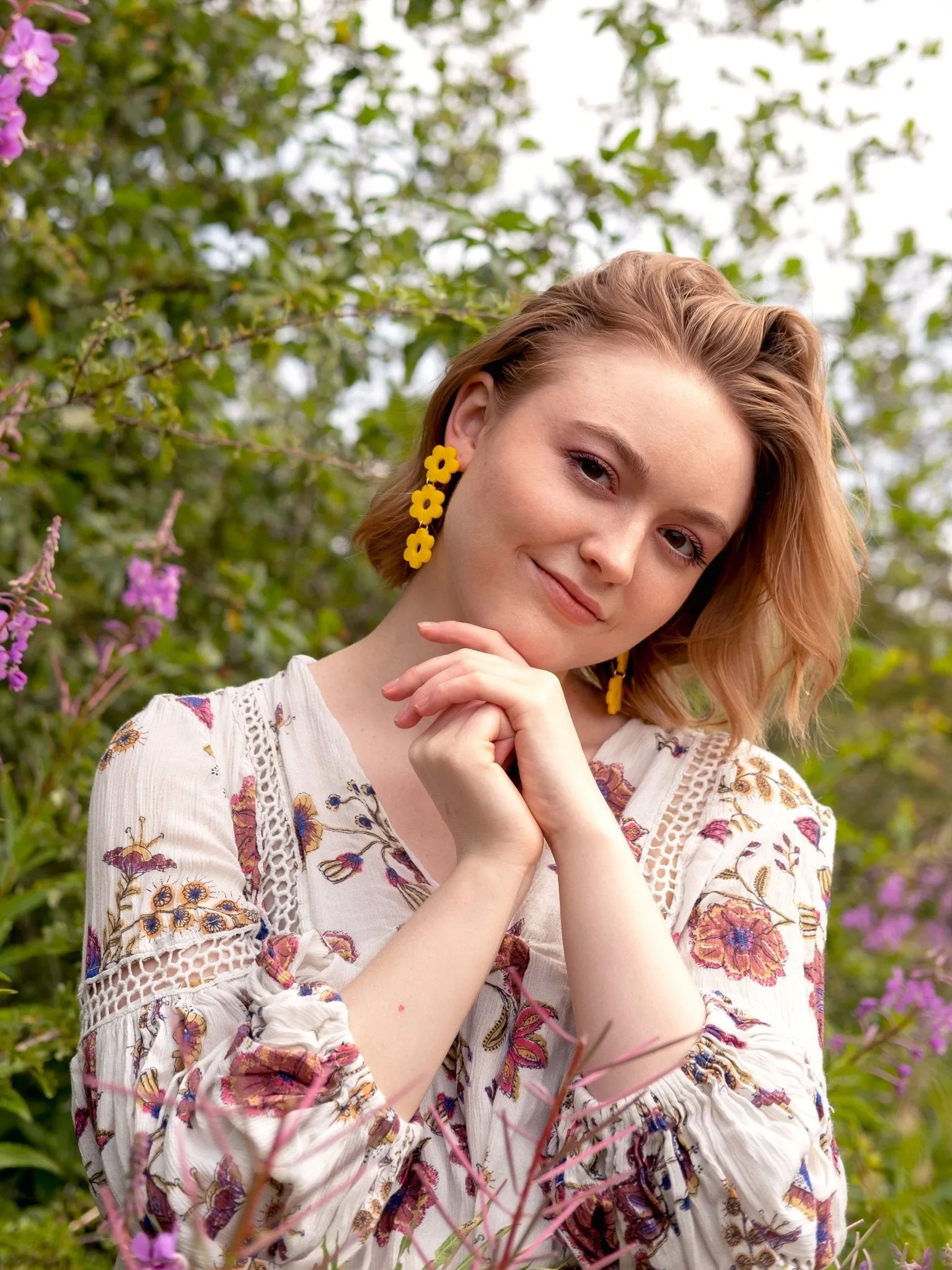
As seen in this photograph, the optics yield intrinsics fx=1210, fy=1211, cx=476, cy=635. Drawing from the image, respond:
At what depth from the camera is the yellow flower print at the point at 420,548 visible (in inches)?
71.8

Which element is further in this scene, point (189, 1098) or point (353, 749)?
point (353, 749)

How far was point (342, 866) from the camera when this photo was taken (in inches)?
63.4

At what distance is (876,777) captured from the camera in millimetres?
4961

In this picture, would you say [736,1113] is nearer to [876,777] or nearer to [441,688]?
[441,688]

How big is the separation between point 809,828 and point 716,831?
0.15 metres

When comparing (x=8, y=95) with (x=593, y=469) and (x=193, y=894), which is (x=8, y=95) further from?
(x=193, y=894)

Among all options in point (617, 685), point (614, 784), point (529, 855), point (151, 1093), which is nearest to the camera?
point (151, 1093)

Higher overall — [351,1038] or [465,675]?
[465,675]

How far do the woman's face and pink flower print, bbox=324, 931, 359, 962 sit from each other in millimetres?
443

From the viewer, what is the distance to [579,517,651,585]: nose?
1.57 m

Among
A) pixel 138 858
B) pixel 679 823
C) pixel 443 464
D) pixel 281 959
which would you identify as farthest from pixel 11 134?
pixel 679 823

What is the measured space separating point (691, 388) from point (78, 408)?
4.67 feet

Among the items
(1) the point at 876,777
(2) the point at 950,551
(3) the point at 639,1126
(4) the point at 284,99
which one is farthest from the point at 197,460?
(1) the point at 876,777

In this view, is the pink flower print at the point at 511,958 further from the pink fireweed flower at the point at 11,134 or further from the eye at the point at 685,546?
the pink fireweed flower at the point at 11,134
